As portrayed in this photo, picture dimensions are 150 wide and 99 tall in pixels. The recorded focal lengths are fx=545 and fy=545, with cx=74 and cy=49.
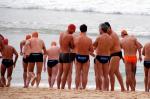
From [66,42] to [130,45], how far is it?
205 cm

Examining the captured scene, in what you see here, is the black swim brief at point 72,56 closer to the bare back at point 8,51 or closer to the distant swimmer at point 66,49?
the distant swimmer at point 66,49

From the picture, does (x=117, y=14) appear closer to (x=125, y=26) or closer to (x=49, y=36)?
(x=125, y=26)

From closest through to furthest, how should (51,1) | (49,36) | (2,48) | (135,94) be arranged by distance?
(135,94) < (2,48) < (49,36) < (51,1)

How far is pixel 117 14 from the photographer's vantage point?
44.9 meters

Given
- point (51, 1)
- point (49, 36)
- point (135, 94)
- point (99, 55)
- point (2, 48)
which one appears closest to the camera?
point (135, 94)

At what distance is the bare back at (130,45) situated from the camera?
1573 centimetres

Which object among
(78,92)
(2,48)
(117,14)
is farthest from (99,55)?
(117,14)

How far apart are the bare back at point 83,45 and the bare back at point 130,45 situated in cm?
151

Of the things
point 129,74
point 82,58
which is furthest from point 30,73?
point 129,74

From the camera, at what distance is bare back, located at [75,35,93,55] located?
14586mm

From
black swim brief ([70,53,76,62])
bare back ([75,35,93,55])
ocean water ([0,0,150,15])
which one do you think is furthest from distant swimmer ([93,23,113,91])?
ocean water ([0,0,150,15])

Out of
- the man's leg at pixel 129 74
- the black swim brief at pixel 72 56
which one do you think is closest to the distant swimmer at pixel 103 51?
the black swim brief at pixel 72 56

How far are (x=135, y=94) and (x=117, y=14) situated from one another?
32001 millimetres

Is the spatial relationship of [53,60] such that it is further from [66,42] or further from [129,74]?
[129,74]
